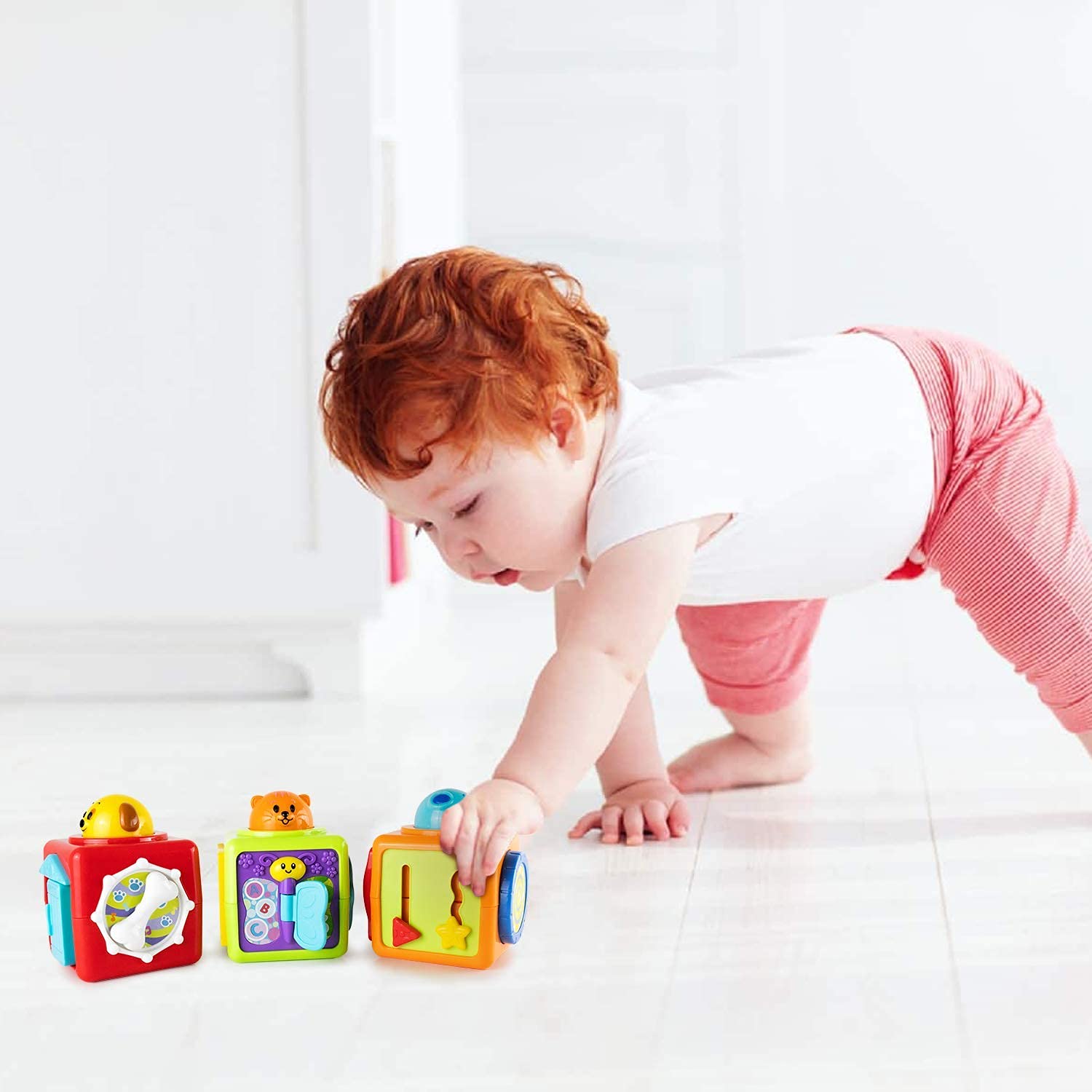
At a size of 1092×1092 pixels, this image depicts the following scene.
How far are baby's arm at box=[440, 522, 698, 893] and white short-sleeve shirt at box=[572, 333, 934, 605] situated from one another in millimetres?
32

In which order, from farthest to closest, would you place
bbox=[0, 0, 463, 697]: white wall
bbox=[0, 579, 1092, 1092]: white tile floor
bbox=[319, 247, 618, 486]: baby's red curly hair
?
1. bbox=[0, 0, 463, 697]: white wall
2. bbox=[319, 247, 618, 486]: baby's red curly hair
3. bbox=[0, 579, 1092, 1092]: white tile floor

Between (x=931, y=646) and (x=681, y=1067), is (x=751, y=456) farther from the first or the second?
(x=931, y=646)

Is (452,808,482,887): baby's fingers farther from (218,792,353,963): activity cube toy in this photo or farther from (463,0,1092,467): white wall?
(463,0,1092,467): white wall

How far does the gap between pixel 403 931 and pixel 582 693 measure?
17 cm

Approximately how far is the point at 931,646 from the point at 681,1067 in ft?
4.46

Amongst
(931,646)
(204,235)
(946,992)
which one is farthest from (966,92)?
(946,992)

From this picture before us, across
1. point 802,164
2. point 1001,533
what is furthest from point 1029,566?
point 802,164

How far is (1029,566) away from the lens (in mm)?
1094

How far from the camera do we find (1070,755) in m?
1.30

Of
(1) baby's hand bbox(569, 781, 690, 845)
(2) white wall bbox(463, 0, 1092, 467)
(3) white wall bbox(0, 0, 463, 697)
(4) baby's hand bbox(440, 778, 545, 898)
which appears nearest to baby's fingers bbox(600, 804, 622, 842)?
(1) baby's hand bbox(569, 781, 690, 845)

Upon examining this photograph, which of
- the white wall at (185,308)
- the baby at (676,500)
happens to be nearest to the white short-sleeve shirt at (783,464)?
the baby at (676,500)

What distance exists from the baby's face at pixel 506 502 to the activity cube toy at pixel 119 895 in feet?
0.79

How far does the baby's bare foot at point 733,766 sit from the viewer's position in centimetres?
122

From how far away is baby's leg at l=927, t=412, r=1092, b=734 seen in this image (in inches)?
42.9
